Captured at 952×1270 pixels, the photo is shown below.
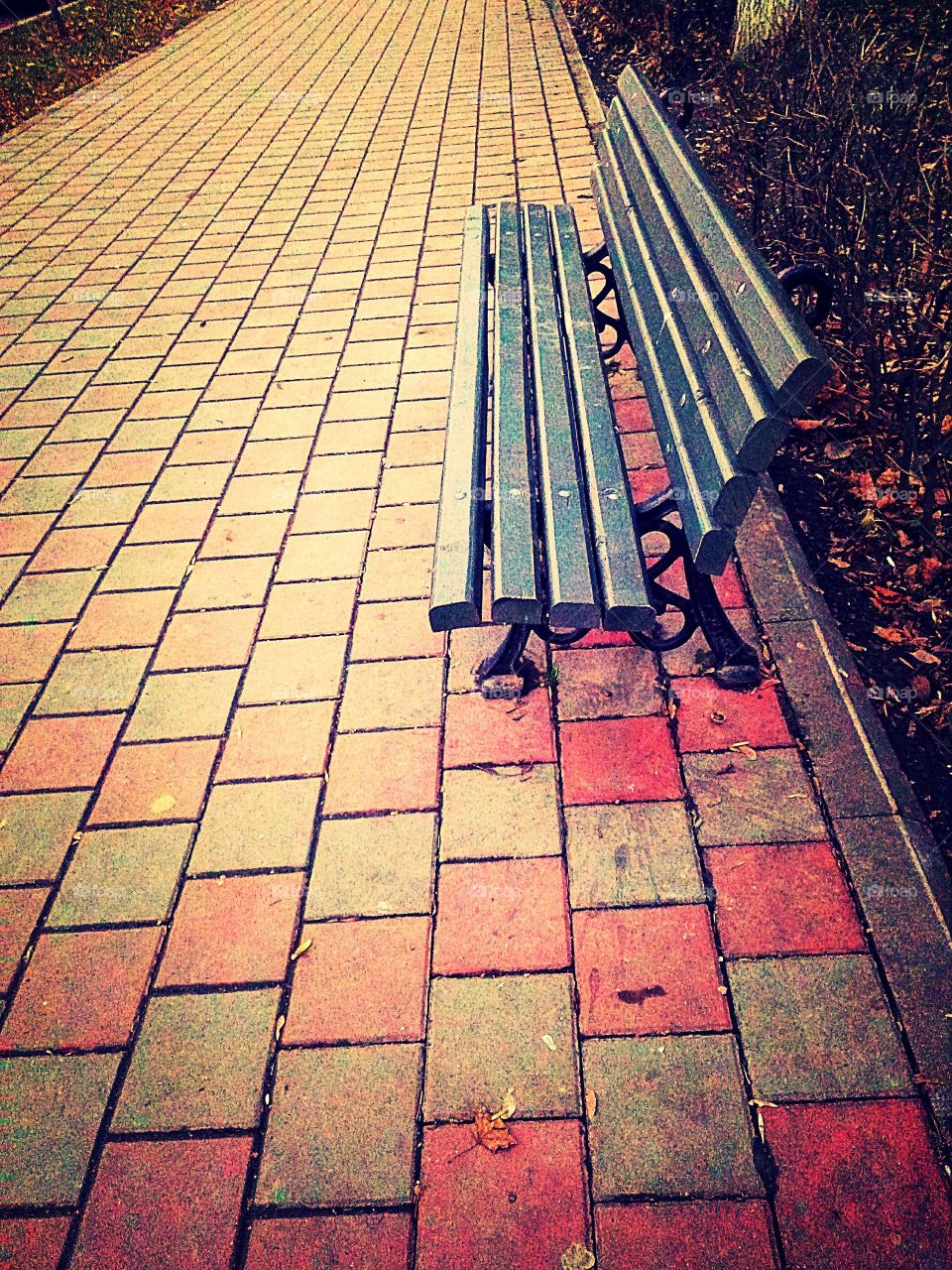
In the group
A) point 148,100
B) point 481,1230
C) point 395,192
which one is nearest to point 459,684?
point 481,1230

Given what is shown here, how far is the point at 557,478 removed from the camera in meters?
1.95

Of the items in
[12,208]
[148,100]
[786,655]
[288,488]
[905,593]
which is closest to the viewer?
[786,655]

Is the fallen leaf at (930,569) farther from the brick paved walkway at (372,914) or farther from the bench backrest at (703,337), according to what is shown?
the bench backrest at (703,337)

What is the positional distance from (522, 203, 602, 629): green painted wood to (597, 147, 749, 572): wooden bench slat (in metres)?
0.23

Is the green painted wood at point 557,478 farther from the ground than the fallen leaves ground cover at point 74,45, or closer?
closer

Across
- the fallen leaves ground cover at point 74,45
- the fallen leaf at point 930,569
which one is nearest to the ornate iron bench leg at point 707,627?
the fallen leaf at point 930,569

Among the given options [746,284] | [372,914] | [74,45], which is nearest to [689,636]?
[746,284]

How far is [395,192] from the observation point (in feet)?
17.5

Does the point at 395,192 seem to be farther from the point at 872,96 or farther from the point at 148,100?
the point at 148,100

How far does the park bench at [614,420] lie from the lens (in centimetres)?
167

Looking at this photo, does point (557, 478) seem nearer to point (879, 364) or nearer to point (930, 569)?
point (930, 569)

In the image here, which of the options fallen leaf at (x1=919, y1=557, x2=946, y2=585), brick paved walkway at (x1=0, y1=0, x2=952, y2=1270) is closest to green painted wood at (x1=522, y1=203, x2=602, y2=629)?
brick paved walkway at (x1=0, y1=0, x2=952, y2=1270)

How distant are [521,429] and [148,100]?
8.25 m

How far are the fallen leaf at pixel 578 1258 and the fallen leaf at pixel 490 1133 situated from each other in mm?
181
